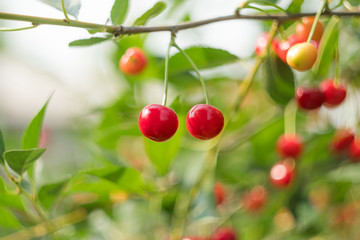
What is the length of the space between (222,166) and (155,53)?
45cm

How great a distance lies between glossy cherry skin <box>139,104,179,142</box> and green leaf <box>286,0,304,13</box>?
0.35 m

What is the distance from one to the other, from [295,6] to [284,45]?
4.1 inches

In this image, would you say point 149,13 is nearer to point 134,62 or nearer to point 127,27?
point 127,27

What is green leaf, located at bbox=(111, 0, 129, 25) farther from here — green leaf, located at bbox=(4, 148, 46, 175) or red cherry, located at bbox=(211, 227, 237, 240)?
red cherry, located at bbox=(211, 227, 237, 240)

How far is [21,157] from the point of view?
34.6 inches

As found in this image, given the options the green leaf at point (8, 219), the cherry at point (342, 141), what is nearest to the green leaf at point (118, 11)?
the green leaf at point (8, 219)

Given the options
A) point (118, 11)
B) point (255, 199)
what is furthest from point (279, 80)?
point (255, 199)

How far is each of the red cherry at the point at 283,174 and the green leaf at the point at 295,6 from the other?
0.57m

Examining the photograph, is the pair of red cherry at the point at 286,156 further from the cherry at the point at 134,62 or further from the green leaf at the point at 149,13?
the green leaf at the point at 149,13

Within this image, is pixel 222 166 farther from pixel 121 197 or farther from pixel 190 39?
pixel 190 39

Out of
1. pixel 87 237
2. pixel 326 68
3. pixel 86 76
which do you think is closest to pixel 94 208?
pixel 87 237

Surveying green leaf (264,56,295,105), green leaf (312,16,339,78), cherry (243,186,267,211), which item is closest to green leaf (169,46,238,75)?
green leaf (264,56,295,105)

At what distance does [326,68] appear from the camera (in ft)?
4.04

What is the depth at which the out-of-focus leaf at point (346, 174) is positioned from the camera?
133 cm
